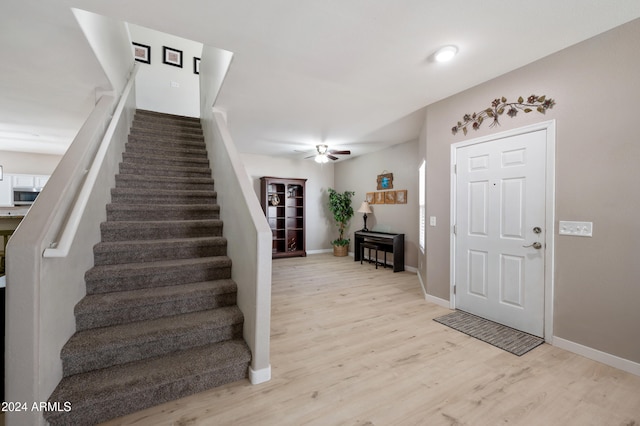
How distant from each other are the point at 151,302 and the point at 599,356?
3.70 m

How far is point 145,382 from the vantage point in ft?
5.42

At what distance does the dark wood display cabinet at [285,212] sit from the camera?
6754mm

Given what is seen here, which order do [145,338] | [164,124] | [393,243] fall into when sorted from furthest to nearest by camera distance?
[393,243], [164,124], [145,338]

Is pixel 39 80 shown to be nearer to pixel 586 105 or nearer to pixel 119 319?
pixel 119 319

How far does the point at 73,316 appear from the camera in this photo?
6.02ft

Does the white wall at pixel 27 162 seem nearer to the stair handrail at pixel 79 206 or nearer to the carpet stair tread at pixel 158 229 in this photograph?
the stair handrail at pixel 79 206

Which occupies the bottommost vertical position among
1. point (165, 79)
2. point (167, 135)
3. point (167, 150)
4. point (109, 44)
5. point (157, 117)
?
point (167, 150)

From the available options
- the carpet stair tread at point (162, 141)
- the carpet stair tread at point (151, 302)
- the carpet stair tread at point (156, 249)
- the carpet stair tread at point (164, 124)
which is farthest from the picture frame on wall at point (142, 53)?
the carpet stair tread at point (151, 302)

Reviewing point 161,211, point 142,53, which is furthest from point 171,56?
point 161,211

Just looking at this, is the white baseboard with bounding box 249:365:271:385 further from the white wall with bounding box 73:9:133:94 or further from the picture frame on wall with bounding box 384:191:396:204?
the picture frame on wall with bounding box 384:191:396:204

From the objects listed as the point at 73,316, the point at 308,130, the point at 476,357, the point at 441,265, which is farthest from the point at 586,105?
the point at 73,316

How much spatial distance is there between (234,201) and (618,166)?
10.7 ft

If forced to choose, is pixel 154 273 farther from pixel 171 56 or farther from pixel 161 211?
pixel 171 56

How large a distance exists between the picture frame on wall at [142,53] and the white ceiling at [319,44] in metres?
2.45
